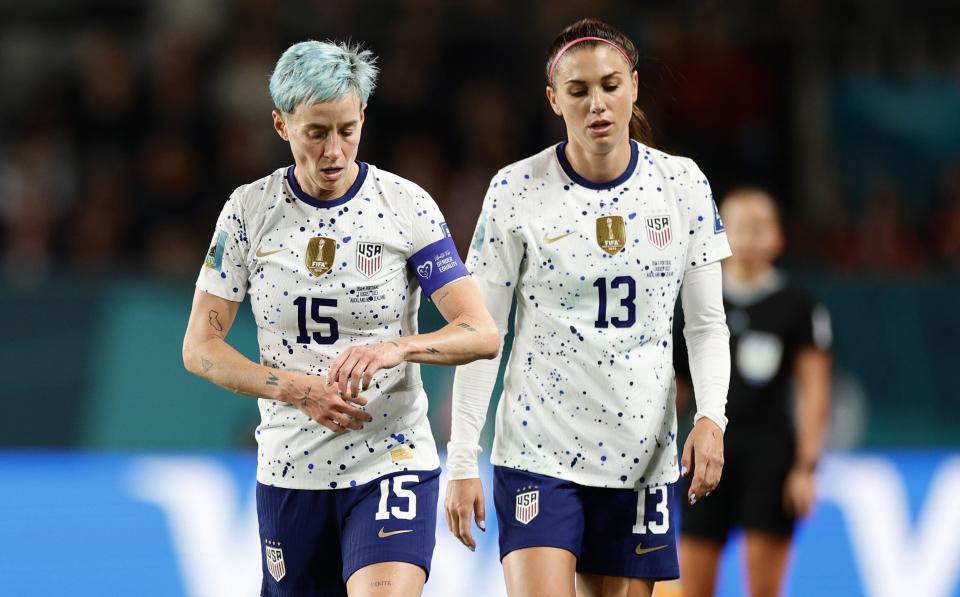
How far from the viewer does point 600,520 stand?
14.1 ft

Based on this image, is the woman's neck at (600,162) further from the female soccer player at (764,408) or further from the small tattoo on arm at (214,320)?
the female soccer player at (764,408)

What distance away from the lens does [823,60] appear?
11.3m

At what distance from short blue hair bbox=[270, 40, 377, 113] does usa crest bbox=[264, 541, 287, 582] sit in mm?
1318

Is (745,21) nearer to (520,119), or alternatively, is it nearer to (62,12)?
(520,119)

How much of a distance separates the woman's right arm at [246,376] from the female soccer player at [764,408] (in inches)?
108

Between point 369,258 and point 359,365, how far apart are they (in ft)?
1.63

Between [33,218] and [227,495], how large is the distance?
3867 mm

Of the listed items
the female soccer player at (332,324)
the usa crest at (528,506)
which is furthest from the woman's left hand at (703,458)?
the female soccer player at (332,324)

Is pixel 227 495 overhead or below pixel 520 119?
below

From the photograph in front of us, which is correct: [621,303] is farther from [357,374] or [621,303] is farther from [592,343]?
[357,374]

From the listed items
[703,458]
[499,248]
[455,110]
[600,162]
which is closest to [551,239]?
[499,248]

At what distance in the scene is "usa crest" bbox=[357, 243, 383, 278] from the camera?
405 cm

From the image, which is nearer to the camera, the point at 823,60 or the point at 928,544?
the point at 928,544

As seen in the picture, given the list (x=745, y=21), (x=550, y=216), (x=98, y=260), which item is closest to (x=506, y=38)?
(x=745, y=21)
